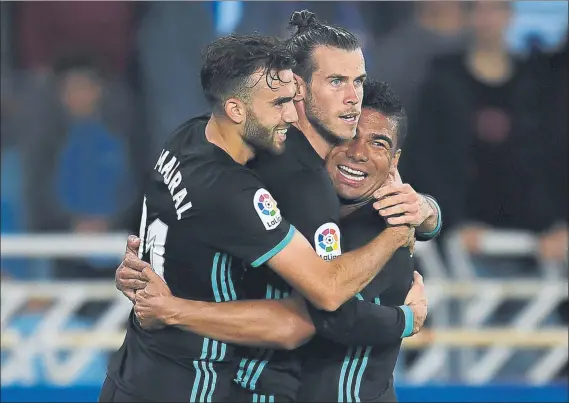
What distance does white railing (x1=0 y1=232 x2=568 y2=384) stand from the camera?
20.5 ft

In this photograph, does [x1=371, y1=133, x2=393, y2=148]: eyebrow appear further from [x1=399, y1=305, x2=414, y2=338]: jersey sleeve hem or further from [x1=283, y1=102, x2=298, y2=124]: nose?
[x1=399, y1=305, x2=414, y2=338]: jersey sleeve hem

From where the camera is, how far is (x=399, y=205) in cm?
375

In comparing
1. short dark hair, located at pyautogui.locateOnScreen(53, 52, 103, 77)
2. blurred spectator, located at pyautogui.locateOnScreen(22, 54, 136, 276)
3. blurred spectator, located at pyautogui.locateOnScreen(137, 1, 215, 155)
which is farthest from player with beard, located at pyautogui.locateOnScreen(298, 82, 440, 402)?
short dark hair, located at pyautogui.locateOnScreen(53, 52, 103, 77)

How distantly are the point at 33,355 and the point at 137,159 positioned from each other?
3.85 feet

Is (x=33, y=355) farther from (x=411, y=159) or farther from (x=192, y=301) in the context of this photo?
(x=192, y=301)

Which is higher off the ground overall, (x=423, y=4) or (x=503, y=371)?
(x=423, y=4)

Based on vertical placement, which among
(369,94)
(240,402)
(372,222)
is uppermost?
(369,94)

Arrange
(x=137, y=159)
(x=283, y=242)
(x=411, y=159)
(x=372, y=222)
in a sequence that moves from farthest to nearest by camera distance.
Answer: (x=137, y=159), (x=411, y=159), (x=372, y=222), (x=283, y=242)

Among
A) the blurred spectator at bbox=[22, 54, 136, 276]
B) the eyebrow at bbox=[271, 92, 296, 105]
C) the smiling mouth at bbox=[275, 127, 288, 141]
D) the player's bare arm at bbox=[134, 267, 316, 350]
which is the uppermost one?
the blurred spectator at bbox=[22, 54, 136, 276]

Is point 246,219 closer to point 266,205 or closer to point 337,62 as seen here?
point 266,205

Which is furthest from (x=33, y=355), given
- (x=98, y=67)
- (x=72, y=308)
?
(x=98, y=67)

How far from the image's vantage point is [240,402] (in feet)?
12.6

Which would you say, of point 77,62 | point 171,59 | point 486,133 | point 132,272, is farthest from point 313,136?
point 77,62

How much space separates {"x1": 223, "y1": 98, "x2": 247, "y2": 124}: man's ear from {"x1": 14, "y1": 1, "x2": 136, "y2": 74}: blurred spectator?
124 inches
